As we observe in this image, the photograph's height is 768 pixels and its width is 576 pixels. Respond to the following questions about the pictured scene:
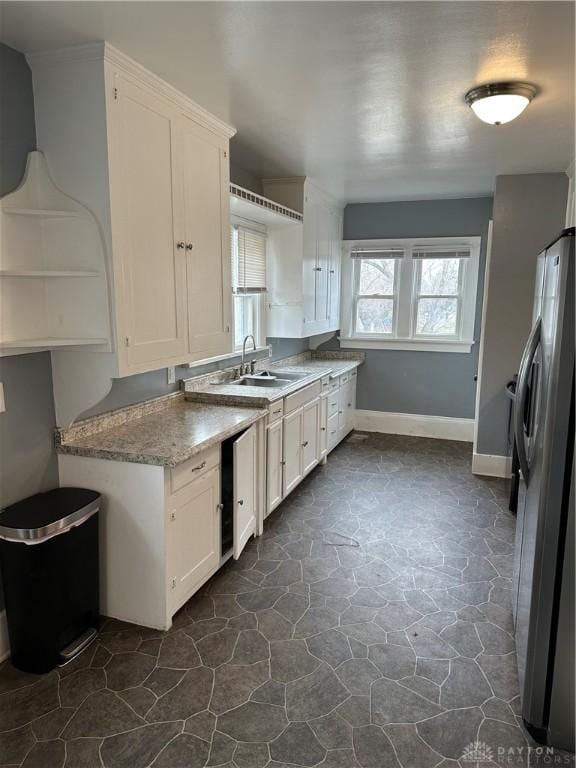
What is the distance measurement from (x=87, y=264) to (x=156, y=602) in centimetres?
158

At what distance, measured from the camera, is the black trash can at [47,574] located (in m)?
2.02

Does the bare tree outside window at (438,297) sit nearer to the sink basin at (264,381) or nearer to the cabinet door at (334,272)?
the cabinet door at (334,272)

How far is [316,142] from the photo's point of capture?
3322mm

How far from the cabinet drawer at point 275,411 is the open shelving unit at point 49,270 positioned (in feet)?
4.41

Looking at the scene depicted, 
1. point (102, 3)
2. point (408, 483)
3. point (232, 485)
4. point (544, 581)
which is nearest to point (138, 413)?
point (232, 485)

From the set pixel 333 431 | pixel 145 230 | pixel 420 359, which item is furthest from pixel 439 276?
pixel 145 230

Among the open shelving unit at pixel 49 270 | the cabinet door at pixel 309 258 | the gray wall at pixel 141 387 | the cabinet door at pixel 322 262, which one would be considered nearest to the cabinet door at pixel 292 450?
the gray wall at pixel 141 387

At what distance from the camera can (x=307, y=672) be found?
84.5 inches

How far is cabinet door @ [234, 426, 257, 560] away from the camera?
108 inches

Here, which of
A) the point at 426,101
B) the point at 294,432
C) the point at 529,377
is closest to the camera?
the point at 529,377

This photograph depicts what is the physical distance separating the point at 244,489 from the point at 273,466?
56cm

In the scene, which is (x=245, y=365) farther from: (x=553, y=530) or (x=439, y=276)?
(x=553, y=530)

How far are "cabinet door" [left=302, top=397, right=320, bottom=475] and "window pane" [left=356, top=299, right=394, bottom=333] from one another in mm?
1836

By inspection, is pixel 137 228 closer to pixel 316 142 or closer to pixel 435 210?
pixel 316 142
